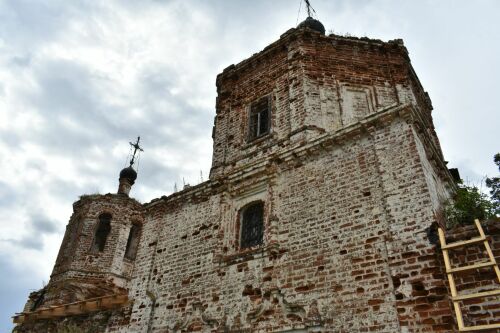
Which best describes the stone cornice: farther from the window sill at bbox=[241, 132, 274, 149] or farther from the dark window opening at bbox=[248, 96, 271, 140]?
the dark window opening at bbox=[248, 96, 271, 140]

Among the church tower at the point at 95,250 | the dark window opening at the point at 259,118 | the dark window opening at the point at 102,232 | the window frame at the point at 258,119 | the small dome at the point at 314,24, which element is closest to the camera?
the window frame at the point at 258,119

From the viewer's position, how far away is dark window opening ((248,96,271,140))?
10.4m

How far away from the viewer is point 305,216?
7621 millimetres

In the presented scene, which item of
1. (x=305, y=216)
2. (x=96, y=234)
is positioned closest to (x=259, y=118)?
(x=305, y=216)

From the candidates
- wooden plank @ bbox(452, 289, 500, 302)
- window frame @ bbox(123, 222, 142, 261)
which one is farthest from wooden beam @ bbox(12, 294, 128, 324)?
wooden plank @ bbox(452, 289, 500, 302)

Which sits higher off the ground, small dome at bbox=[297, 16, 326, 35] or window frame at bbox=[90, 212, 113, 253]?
small dome at bbox=[297, 16, 326, 35]

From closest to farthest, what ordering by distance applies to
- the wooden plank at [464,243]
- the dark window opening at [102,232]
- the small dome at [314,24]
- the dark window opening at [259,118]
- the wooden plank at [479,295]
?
the wooden plank at [479,295], the wooden plank at [464,243], the dark window opening at [259,118], the small dome at [314,24], the dark window opening at [102,232]

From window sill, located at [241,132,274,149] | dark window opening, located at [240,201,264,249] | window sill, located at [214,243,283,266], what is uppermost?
window sill, located at [241,132,274,149]

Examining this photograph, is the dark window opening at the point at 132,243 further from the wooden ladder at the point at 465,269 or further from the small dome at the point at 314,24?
the wooden ladder at the point at 465,269

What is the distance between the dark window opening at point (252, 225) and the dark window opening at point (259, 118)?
2104 mm

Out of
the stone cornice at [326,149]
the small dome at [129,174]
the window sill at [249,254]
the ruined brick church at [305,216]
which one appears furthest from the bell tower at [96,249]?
the window sill at [249,254]

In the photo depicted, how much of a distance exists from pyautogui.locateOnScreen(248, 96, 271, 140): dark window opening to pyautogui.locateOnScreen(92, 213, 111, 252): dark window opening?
10380 mm

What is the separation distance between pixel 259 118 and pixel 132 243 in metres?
10.7

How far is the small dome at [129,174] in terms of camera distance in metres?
20.6
